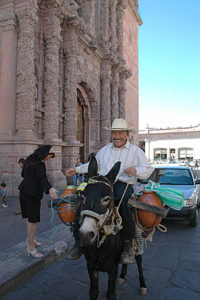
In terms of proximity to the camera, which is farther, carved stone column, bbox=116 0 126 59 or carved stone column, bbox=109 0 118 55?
carved stone column, bbox=116 0 126 59

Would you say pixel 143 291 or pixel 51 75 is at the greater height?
pixel 51 75

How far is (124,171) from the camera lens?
3061 millimetres

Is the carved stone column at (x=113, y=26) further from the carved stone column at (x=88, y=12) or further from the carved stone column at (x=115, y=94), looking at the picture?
the carved stone column at (x=88, y=12)

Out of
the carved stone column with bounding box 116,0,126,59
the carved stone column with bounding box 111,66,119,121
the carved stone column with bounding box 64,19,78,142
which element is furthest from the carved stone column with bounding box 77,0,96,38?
the carved stone column with bounding box 116,0,126,59

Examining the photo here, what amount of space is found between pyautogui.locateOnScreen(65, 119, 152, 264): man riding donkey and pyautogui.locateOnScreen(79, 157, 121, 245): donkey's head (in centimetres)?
42

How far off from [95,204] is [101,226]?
22cm

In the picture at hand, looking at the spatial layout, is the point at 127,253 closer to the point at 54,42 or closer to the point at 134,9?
the point at 54,42

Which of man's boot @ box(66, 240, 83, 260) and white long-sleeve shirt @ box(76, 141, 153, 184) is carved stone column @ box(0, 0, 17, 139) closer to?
white long-sleeve shirt @ box(76, 141, 153, 184)

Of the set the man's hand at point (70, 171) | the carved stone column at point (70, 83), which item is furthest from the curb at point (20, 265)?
the carved stone column at point (70, 83)

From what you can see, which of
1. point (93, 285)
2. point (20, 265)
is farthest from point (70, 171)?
point (20, 265)

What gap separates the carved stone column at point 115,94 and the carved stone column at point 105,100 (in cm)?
150

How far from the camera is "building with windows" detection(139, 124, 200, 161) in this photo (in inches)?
1962

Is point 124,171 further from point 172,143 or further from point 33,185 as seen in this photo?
point 172,143

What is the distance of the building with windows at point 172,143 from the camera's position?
49.8 m
